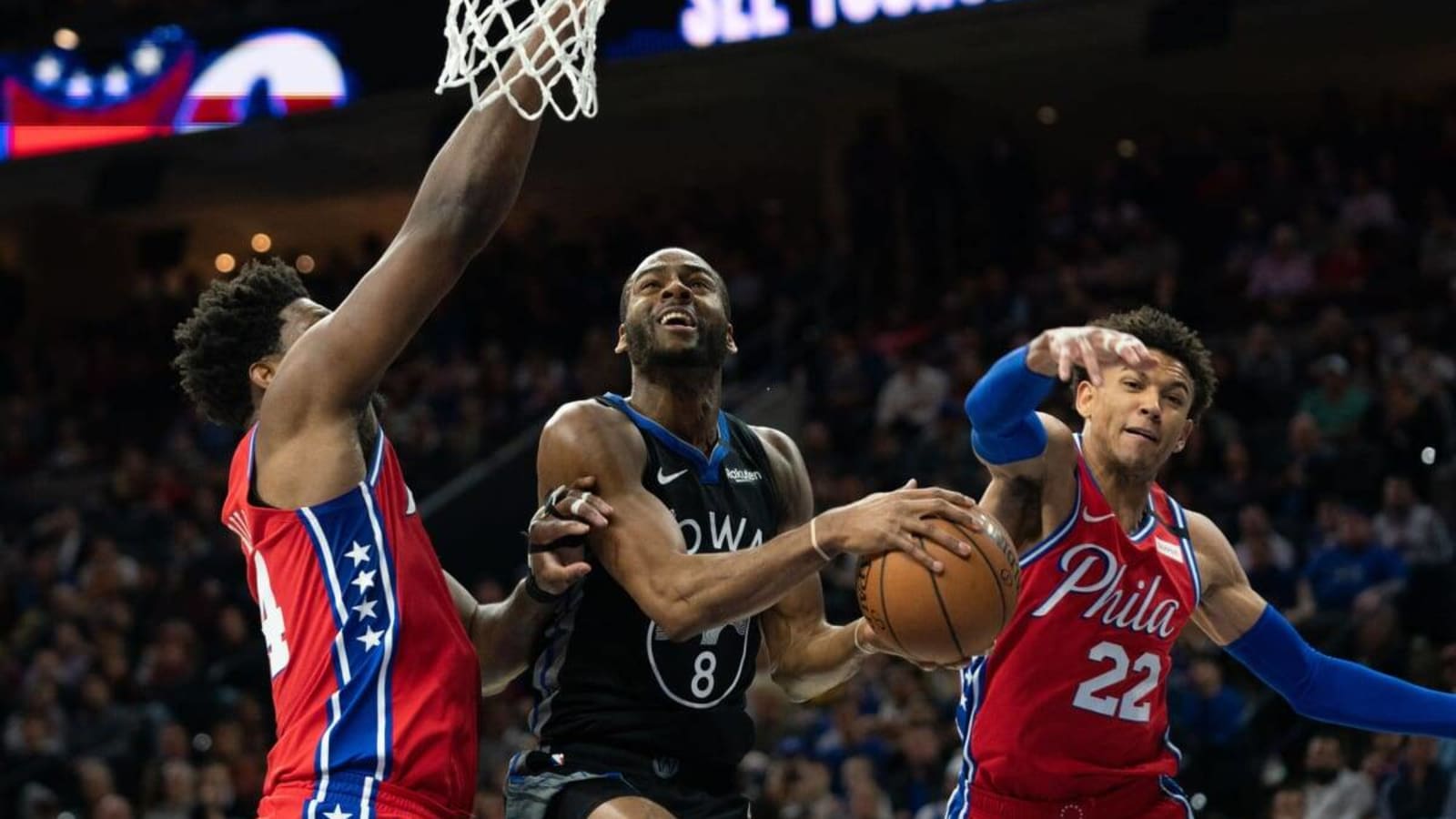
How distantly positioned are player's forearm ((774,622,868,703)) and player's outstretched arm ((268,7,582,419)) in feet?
5.19

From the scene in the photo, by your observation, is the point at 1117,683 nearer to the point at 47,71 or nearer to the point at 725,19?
the point at 725,19

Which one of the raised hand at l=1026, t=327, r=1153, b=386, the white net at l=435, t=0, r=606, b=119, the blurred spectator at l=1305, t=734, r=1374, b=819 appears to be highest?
the white net at l=435, t=0, r=606, b=119

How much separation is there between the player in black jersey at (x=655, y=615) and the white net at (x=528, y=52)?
782 millimetres

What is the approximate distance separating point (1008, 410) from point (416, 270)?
158cm

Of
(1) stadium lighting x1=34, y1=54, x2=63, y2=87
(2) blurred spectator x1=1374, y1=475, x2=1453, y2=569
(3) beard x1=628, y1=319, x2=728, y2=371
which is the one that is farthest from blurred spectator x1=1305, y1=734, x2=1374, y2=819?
(1) stadium lighting x1=34, y1=54, x2=63, y2=87

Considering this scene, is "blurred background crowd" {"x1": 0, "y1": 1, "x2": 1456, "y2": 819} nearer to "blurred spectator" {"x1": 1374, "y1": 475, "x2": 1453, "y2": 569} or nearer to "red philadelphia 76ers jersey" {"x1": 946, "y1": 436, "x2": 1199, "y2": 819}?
"blurred spectator" {"x1": 1374, "y1": 475, "x2": 1453, "y2": 569}

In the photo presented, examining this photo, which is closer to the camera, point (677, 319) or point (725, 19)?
point (677, 319)

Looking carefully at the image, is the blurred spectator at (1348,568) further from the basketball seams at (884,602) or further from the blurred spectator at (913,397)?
the basketball seams at (884,602)

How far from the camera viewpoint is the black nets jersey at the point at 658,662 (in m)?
4.62

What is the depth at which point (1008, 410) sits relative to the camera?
15.0 feet

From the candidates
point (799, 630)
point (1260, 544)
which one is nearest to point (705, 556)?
point (799, 630)

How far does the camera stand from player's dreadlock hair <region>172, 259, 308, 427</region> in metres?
4.16

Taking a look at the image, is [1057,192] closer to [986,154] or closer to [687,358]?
[986,154]

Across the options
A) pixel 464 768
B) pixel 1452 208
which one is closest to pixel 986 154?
pixel 1452 208
